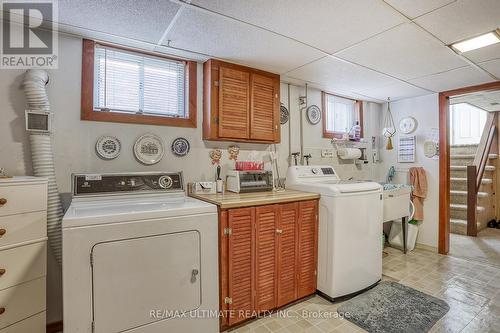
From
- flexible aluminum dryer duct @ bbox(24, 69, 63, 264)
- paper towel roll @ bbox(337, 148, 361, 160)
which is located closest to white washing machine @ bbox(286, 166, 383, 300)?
paper towel roll @ bbox(337, 148, 361, 160)

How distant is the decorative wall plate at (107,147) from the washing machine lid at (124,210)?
43 cm

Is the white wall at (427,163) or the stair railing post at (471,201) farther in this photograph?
the stair railing post at (471,201)

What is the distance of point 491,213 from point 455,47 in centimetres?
459

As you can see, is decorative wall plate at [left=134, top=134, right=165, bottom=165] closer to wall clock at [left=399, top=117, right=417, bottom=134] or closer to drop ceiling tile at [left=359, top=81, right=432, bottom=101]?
drop ceiling tile at [left=359, top=81, right=432, bottom=101]

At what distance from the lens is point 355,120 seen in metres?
3.98

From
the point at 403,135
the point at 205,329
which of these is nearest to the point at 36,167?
the point at 205,329

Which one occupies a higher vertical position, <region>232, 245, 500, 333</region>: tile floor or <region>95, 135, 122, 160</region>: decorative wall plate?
<region>95, 135, 122, 160</region>: decorative wall plate

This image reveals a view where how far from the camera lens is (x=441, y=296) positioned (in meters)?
2.33

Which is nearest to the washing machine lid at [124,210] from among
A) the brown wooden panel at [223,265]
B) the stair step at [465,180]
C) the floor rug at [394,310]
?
the brown wooden panel at [223,265]

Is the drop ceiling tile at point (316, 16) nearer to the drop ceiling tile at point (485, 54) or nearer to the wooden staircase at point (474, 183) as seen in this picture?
the drop ceiling tile at point (485, 54)

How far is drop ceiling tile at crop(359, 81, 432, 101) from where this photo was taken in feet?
10.6

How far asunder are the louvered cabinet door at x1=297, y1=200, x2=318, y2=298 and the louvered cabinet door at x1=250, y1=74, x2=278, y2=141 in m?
0.89

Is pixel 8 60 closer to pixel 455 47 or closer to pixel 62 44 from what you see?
pixel 62 44

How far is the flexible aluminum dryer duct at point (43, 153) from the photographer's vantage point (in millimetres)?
1732
